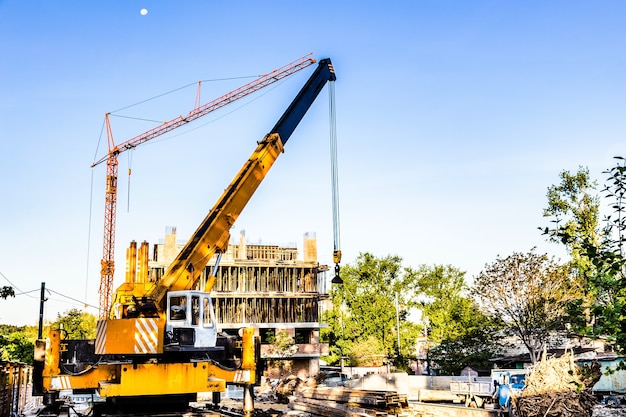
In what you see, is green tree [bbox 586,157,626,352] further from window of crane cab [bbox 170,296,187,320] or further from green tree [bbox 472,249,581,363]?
green tree [bbox 472,249,581,363]

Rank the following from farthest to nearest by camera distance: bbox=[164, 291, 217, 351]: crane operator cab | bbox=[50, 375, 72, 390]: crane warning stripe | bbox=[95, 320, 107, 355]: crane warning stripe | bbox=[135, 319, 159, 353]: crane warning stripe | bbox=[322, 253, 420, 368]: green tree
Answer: bbox=[322, 253, 420, 368]: green tree → bbox=[164, 291, 217, 351]: crane operator cab → bbox=[50, 375, 72, 390]: crane warning stripe → bbox=[95, 320, 107, 355]: crane warning stripe → bbox=[135, 319, 159, 353]: crane warning stripe

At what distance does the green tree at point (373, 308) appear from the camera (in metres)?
64.9

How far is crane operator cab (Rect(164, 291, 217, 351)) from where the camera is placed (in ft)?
51.0

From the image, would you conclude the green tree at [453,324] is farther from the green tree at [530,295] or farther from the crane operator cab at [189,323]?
the crane operator cab at [189,323]

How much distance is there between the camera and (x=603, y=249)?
705 centimetres

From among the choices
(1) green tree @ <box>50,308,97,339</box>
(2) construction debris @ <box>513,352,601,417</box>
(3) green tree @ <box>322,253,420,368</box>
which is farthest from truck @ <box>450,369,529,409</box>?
(1) green tree @ <box>50,308,97,339</box>

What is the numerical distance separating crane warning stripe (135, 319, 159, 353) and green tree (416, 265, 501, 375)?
1399 inches

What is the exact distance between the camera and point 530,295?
42.9 metres

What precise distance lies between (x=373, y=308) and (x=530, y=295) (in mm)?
25371

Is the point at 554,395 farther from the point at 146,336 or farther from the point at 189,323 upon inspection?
the point at 146,336

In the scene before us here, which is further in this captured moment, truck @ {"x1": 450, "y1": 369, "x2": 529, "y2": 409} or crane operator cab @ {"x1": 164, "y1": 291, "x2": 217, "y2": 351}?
truck @ {"x1": 450, "y1": 369, "x2": 529, "y2": 409}

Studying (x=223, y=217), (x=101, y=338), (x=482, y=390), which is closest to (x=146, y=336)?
(x=101, y=338)

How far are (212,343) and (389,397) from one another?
10.8 m

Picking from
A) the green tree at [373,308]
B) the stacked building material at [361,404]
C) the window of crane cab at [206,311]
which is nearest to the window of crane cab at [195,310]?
the window of crane cab at [206,311]
